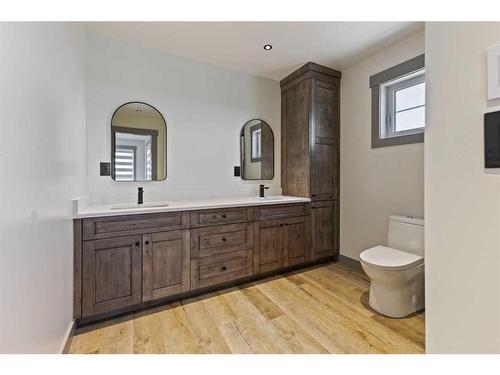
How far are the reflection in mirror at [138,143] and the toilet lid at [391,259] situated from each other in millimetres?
2062

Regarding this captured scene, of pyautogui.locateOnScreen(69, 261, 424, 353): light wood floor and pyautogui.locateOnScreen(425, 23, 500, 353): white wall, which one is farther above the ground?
pyautogui.locateOnScreen(425, 23, 500, 353): white wall

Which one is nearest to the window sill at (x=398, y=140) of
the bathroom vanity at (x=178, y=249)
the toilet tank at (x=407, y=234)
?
the toilet tank at (x=407, y=234)

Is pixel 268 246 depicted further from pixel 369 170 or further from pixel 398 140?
pixel 398 140

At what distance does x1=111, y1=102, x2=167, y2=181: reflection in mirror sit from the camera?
2242mm

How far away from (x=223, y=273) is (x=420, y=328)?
5.09ft

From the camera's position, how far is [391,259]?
1815mm

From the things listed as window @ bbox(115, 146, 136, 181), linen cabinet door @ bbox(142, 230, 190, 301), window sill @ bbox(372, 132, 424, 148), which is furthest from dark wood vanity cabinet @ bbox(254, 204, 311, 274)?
window @ bbox(115, 146, 136, 181)

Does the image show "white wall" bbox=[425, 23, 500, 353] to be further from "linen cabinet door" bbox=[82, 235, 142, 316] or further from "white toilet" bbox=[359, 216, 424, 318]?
"linen cabinet door" bbox=[82, 235, 142, 316]

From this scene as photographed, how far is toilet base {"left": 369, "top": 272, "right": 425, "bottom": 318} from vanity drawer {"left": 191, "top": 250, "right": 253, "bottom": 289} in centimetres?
111

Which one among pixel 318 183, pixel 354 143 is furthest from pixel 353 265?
pixel 354 143

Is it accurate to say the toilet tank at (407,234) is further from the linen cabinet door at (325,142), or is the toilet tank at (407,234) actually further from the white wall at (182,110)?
the white wall at (182,110)

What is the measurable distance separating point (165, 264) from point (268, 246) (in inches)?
40.2

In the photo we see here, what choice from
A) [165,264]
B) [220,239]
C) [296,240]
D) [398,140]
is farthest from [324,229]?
[165,264]
